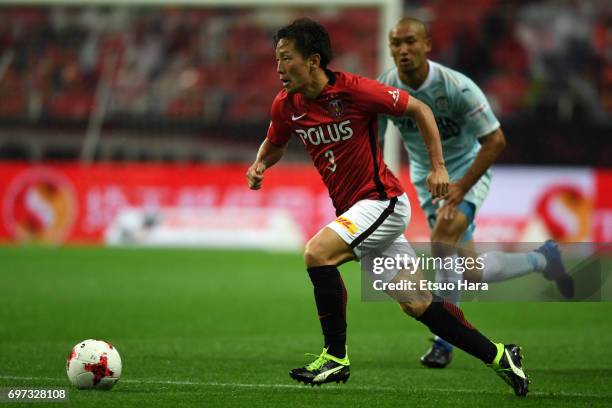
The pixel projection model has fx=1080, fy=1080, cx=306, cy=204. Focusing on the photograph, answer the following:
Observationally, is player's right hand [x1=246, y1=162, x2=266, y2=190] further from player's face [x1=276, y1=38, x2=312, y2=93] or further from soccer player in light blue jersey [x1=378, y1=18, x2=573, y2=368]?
soccer player in light blue jersey [x1=378, y1=18, x2=573, y2=368]

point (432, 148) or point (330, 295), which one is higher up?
point (432, 148)

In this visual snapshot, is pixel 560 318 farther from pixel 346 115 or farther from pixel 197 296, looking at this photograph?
pixel 346 115

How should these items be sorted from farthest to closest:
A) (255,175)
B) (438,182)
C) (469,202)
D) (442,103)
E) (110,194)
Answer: (110,194) < (469,202) < (442,103) < (255,175) < (438,182)

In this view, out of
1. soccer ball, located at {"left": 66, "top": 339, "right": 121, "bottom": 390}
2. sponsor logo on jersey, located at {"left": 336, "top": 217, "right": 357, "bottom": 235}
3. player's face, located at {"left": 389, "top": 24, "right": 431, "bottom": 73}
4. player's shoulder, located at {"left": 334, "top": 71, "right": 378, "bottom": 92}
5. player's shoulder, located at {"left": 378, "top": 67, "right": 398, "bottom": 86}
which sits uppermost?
player's face, located at {"left": 389, "top": 24, "right": 431, "bottom": 73}

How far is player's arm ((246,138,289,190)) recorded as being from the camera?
649 cm

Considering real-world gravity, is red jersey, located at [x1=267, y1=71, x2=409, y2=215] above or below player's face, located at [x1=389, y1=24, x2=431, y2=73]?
below

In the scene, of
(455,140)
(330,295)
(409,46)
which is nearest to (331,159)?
(330,295)

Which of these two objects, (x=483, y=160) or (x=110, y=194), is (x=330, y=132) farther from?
(x=110, y=194)

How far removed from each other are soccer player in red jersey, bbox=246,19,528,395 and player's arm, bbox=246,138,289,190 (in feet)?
1.02

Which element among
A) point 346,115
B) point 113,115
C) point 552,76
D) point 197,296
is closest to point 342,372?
point 346,115

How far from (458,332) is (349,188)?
1.03m

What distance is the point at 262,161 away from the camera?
660 centimetres

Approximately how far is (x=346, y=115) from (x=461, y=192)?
64.2 inches

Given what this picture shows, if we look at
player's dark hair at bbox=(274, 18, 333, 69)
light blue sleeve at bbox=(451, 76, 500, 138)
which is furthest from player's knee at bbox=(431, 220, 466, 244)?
player's dark hair at bbox=(274, 18, 333, 69)
